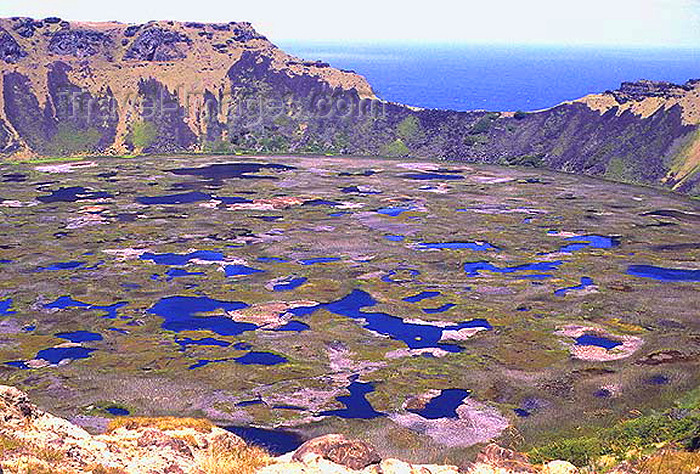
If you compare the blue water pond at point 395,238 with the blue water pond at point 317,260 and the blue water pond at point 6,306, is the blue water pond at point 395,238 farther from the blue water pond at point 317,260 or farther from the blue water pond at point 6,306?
the blue water pond at point 6,306

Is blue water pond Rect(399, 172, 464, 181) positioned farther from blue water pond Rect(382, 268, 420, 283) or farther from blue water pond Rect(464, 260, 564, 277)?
blue water pond Rect(382, 268, 420, 283)

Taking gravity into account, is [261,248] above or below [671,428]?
below

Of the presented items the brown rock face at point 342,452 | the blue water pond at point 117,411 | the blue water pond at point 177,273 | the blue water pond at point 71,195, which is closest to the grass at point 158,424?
the brown rock face at point 342,452

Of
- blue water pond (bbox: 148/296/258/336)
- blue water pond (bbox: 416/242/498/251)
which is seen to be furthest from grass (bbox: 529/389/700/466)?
blue water pond (bbox: 416/242/498/251)

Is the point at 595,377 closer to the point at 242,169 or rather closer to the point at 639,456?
the point at 639,456

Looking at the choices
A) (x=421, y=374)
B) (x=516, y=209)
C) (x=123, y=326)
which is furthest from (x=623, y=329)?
(x=516, y=209)

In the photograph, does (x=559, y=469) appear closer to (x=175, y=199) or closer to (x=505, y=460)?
(x=505, y=460)
